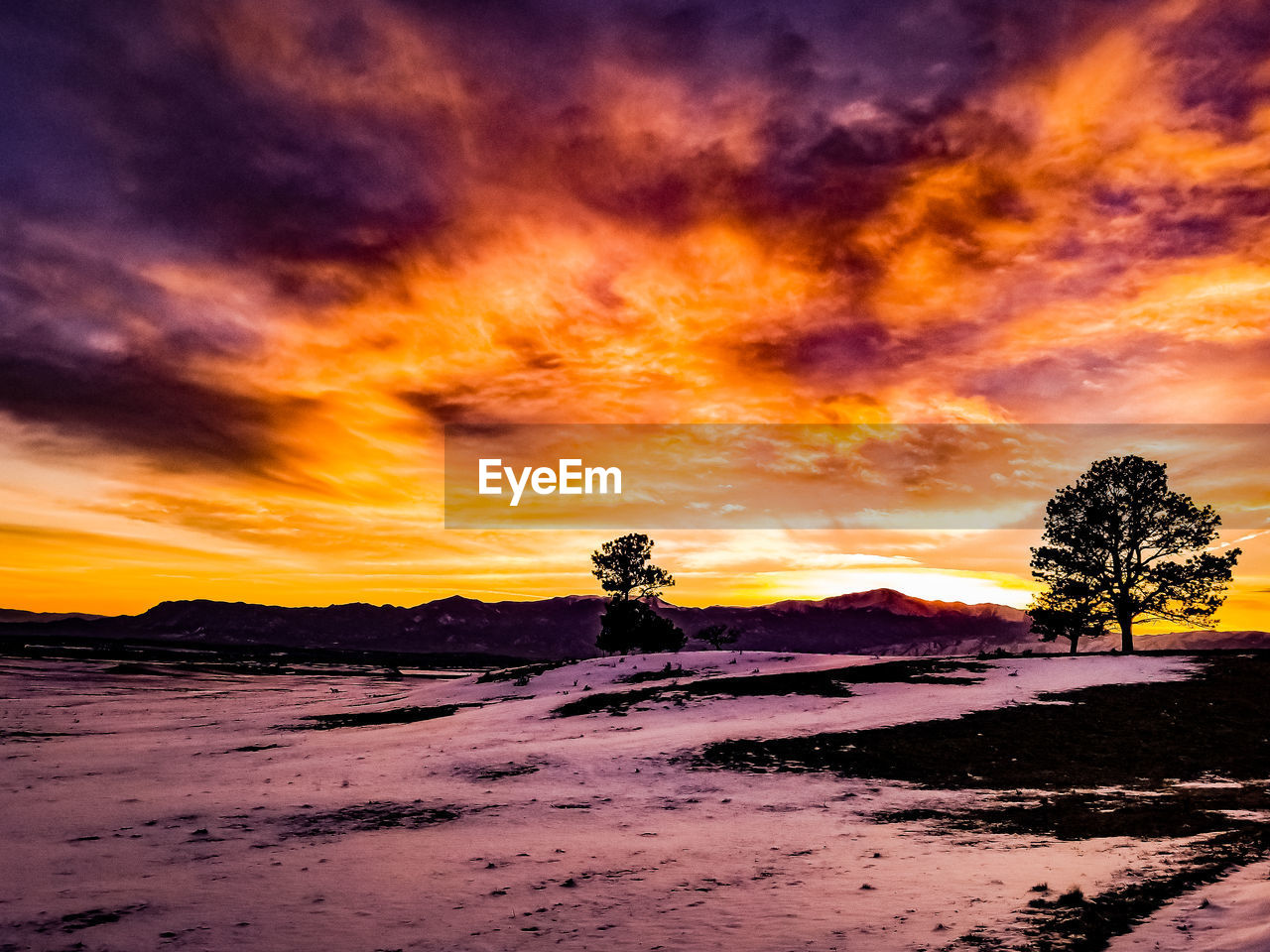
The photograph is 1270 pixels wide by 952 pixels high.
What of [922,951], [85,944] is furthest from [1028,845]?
[85,944]

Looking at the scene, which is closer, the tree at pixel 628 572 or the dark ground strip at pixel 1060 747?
the dark ground strip at pixel 1060 747

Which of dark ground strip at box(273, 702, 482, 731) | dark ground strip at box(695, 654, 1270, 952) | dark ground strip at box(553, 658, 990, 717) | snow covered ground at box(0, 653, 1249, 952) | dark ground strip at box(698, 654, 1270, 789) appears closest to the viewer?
snow covered ground at box(0, 653, 1249, 952)

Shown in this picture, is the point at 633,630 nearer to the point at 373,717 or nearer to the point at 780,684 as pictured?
the point at 373,717

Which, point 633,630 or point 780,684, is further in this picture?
point 633,630

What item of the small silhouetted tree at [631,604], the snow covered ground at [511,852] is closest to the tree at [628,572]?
the small silhouetted tree at [631,604]

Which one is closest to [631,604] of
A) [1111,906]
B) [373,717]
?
[373,717]

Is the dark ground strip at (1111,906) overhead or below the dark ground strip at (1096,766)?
overhead

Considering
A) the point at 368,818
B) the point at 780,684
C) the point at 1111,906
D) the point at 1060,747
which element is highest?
the point at 1111,906

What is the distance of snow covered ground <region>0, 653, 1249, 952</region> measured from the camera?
28.8ft

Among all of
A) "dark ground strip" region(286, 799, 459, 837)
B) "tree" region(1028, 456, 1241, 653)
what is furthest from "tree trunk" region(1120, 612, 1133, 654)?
"dark ground strip" region(286, 799, 459, 837)

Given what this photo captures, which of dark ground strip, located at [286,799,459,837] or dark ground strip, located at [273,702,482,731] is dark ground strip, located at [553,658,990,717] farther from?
dark ground strip, located at [286,799,459,837]

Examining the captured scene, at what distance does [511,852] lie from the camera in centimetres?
1252

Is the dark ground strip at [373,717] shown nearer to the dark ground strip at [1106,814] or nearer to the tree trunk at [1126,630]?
the dark ground strip at [1106,814]

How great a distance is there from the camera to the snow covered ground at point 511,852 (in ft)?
28.8
